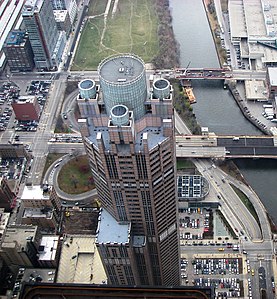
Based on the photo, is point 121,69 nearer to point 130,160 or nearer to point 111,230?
point 130,160

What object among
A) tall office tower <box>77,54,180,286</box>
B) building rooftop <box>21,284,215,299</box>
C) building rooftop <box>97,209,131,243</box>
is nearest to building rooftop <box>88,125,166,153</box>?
tall office tower <box>77,54,180,286</box>

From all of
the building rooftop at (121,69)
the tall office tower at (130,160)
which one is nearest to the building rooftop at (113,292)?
the tall office tower at (130,160)

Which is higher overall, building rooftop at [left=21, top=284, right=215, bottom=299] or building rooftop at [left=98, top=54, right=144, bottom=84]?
building rooftop at [left=98, top=54, right=144, bottom=84]

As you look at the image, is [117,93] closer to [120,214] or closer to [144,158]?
[144,158]

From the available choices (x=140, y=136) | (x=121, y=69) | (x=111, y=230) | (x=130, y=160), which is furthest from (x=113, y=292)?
(x=111, y=230)

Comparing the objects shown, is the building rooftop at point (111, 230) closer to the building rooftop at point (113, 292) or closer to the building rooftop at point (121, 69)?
the building rooftop at point (121, 69)

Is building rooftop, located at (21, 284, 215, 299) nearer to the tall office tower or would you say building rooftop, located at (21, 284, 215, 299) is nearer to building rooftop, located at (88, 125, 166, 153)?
the tall office tower
